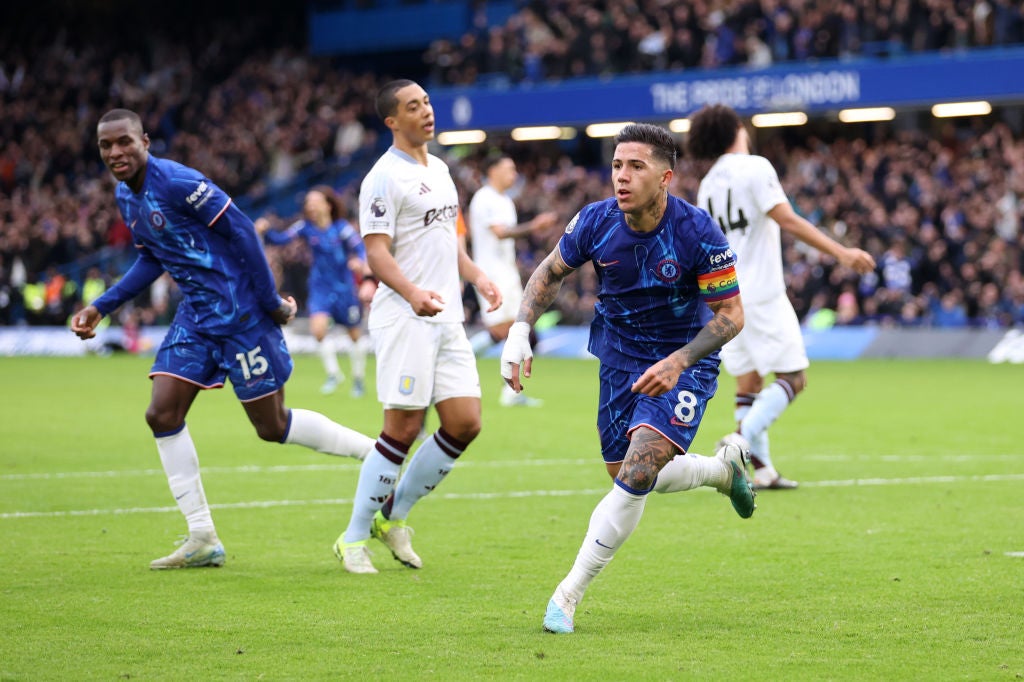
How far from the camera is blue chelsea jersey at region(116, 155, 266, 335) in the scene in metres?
7.61

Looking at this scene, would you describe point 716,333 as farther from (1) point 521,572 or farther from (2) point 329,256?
(2) point 329,256

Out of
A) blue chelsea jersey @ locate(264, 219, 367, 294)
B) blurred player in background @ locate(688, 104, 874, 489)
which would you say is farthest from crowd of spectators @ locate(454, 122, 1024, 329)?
blurred player in background @ locate(688, 104, 874, 489)

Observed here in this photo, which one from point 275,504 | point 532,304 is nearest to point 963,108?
point 275,504

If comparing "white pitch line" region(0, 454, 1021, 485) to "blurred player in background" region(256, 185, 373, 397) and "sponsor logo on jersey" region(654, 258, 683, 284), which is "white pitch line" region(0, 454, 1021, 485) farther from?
"blurred player in background" region(256, 185, 373, 397)

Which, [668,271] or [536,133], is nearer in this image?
[668,271]

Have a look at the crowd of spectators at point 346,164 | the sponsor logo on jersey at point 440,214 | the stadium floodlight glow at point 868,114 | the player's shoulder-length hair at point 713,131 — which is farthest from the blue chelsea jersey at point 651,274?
the stadium floodlight glow at point 868,114

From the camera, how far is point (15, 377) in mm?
24578

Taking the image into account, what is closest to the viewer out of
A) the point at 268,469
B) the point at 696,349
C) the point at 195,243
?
the point at 696,349

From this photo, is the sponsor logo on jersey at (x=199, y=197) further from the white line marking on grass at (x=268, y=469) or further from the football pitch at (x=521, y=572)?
the white line marking on grass at (x=268, y=469)

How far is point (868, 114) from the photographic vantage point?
109ft

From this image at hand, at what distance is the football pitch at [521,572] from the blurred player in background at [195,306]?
56 centimetres

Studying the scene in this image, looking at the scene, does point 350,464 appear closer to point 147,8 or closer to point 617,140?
point 617,140

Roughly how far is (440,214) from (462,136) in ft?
103

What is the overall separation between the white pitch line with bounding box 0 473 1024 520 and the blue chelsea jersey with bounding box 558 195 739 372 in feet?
12.8
